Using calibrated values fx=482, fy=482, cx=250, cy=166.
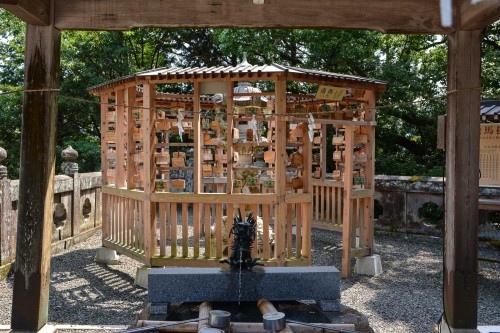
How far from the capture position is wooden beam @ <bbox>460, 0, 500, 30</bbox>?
11.5ft

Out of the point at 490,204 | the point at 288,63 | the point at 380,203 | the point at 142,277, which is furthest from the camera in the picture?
the point at 288,63

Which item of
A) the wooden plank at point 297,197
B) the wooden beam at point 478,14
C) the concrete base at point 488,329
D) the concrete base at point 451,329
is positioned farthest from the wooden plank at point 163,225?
the wooden beam at point 478,14

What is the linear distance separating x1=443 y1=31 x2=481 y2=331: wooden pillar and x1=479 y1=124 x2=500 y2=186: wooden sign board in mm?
4298

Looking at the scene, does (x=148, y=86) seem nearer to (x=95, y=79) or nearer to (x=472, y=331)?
(x=472, y=331)

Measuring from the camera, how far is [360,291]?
674cm

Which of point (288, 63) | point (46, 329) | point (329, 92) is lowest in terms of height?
point (46, 329)

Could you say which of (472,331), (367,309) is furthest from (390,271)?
(472,331)

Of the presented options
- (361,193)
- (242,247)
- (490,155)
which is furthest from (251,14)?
(490,155)

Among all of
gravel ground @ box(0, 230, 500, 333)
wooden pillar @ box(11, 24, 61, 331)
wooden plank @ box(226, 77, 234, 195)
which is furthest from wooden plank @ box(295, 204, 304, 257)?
wooden pillar @ box(11, 24, 61, 331)

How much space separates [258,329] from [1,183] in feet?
17.9

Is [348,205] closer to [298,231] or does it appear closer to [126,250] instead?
[298,231]

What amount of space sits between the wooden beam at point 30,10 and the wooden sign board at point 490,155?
22.4 ft

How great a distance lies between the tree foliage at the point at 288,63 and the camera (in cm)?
1366

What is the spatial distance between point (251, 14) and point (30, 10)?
1804 millimetres
